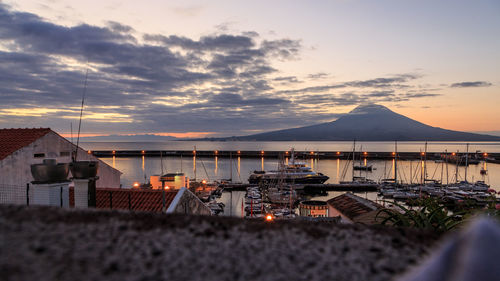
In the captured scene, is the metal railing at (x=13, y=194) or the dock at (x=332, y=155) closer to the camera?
the metal railing at (x=13, y=194)

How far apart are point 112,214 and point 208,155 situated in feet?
454

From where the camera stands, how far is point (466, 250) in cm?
102

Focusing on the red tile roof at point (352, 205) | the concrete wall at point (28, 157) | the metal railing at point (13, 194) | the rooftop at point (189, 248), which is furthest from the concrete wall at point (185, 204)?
the concrete wall at point (28, 157)

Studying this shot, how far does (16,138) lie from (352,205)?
1900 cm

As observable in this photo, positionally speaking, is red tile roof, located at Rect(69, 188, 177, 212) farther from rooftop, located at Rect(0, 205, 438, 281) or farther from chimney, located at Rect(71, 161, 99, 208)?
rooftop, located at Rect(0, 205, 438, 281)

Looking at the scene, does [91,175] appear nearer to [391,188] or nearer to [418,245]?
[418,245]

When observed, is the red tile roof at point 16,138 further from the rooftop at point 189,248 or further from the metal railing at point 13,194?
the rooftop at point 189,248

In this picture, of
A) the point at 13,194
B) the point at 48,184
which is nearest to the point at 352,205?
the point at 48,184

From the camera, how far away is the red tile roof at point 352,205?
11.6 metres

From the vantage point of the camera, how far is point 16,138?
631 inches

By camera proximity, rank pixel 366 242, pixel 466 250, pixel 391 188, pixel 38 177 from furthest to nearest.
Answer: pixel 391 188 → pixel 38 177 → pixel 366 242 → pixel 466 250

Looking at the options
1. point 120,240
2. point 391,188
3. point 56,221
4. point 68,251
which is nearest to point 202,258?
point 120,240

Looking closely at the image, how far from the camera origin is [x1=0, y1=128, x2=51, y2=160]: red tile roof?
14722mm

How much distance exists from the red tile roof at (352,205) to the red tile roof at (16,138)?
17052 millimetres
